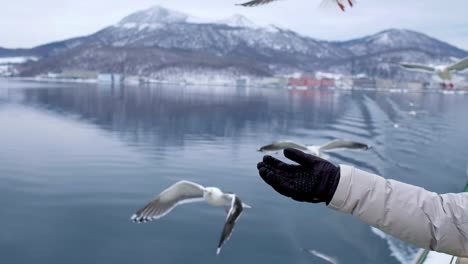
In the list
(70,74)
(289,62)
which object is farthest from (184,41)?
(70,74)

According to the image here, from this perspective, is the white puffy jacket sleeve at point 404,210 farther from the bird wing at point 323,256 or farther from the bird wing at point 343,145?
the bird wing at point 343,145

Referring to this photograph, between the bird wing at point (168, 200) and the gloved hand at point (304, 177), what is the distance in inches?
127

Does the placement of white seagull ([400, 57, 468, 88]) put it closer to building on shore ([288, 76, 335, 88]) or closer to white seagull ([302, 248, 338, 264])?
white seagull ([302, 248, 338, 264])

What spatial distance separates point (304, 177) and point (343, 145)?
594 cm

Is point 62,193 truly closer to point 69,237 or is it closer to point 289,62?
point 69,237

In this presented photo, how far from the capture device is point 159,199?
4832mm

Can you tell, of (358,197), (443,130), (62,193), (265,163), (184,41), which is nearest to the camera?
(358,197)

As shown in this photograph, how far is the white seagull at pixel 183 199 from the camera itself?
15.1 feet

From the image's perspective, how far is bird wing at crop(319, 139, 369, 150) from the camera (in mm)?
6980

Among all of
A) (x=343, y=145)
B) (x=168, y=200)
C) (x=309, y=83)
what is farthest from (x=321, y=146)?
(x=309, y=83)

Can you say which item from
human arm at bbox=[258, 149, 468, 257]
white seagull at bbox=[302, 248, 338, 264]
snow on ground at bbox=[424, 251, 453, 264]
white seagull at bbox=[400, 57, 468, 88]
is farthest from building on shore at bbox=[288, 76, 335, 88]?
human arm at bbox=[258, 149, 468, 257]

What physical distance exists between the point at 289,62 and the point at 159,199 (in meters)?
169

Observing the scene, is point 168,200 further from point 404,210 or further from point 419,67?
point 404,210

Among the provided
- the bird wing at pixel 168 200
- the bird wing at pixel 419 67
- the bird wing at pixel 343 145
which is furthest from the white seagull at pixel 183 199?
the bird wing at pixel 343 145
